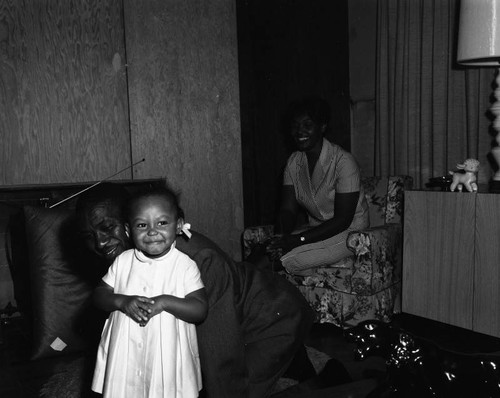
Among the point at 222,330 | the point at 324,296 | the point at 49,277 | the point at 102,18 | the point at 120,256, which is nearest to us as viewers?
the point at 120,256

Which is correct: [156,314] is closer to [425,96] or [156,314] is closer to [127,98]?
[127,98]

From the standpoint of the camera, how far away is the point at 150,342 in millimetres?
1647

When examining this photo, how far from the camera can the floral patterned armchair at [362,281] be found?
9.91 feet

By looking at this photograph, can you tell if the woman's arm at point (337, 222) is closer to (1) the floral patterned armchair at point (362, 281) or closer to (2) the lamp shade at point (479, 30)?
(1) the floral patterned armchair at point (362, 281)

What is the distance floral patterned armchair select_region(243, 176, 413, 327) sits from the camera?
9.91 feet

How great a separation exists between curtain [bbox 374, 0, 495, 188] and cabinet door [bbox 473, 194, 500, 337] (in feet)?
2.08

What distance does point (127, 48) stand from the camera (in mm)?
3617

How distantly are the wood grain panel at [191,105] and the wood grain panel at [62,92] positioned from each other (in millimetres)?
133

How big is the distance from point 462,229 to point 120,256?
1883mm

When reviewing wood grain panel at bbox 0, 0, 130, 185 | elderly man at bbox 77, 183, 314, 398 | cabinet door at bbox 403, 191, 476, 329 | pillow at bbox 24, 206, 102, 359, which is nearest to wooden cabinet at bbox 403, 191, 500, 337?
cabinet door at bbox 403, 191, 476, 329

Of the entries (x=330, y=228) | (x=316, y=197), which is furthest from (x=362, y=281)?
(x=316, y=197)

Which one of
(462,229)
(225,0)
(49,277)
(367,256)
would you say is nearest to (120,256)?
(49,277)

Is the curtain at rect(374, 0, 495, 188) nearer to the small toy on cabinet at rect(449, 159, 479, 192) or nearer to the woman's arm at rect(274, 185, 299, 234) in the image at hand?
the small toy on cabinet at rect(449, 159, 479, 192)

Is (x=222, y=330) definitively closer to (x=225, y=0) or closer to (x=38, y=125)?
(x=38, y=125)
